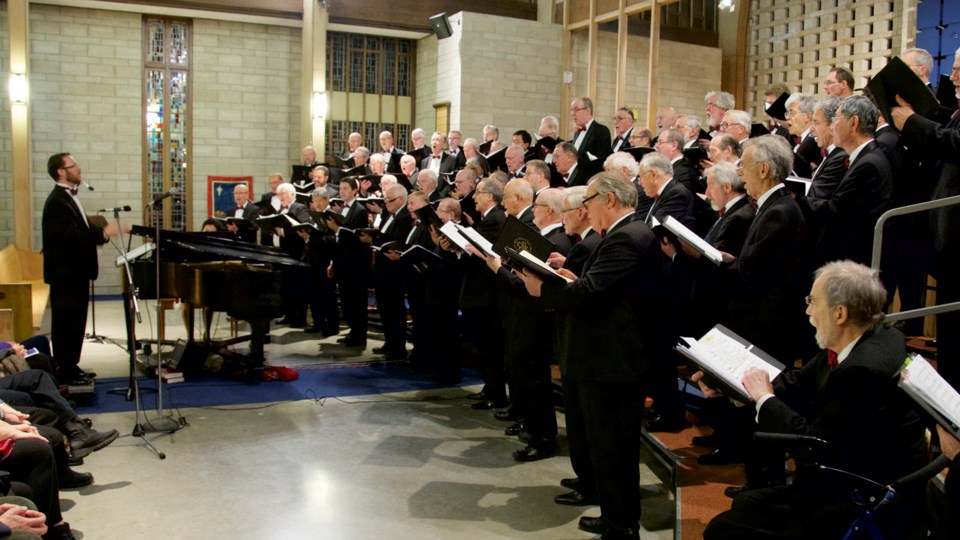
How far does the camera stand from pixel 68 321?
655 cm

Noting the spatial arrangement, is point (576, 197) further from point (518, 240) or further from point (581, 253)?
point (518, 240)

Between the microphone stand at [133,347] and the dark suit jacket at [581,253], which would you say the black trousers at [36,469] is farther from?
the dark suit jacket at [581,253]

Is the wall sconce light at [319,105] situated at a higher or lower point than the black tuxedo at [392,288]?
higher

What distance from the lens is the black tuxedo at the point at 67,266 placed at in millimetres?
6438

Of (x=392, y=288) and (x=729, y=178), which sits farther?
(x=392, y=288)

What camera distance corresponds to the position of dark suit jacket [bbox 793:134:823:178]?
208 inches

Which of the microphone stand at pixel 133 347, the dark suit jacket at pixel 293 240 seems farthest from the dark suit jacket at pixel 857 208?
the dark suit jacket at pixel 293 240

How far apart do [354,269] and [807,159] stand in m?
4.82

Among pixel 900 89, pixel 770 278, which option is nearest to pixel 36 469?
pixel 770 278

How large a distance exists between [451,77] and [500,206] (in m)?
7.09

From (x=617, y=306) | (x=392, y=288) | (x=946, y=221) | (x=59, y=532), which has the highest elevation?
(x=946, y=221)

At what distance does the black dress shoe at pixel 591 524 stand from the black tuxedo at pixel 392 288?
411cm

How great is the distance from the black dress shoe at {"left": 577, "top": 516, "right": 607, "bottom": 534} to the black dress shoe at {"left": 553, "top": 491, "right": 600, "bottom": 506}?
0.30 m

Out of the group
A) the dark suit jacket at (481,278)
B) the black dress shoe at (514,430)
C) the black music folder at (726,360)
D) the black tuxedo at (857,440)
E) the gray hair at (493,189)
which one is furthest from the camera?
the gray hair at (493,189)
